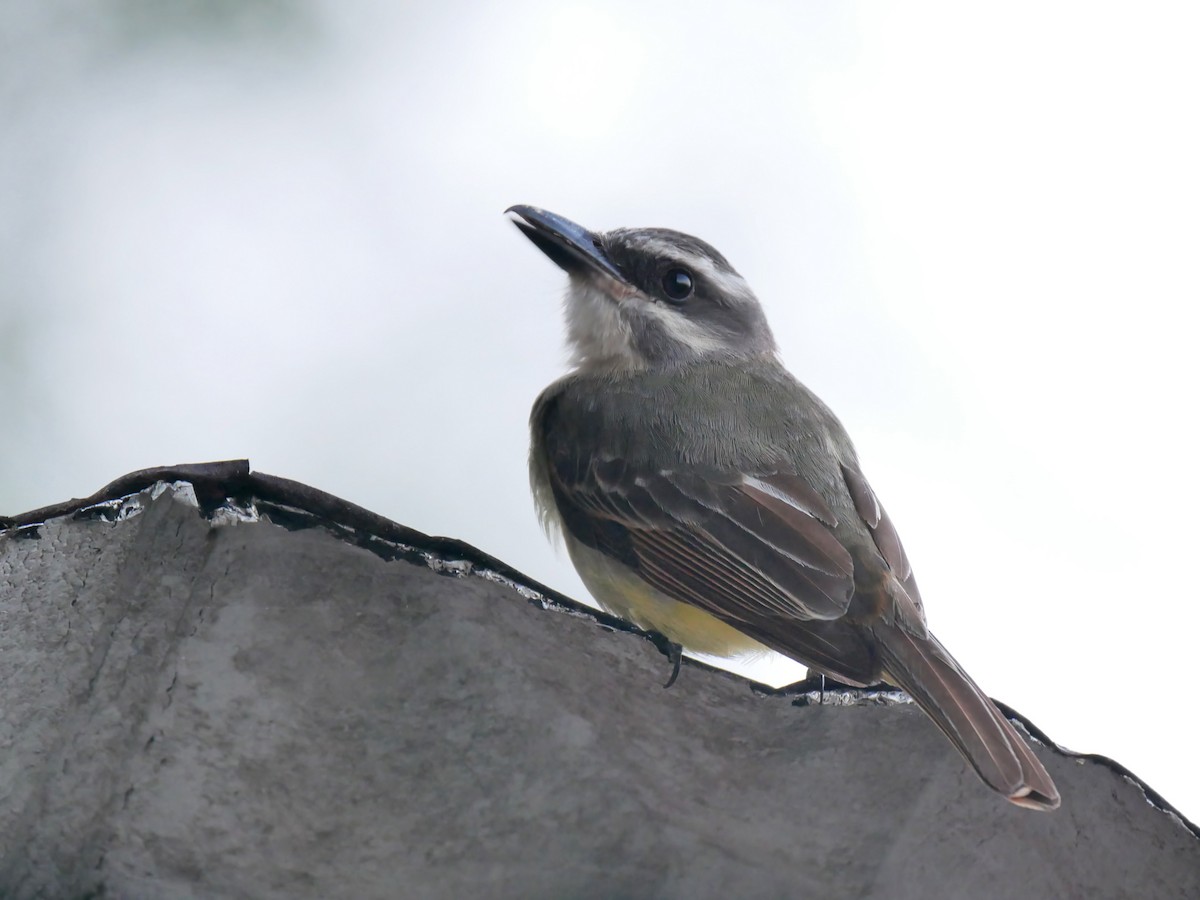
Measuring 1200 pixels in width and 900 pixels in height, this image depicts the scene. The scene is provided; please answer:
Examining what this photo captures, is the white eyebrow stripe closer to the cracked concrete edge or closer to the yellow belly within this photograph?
the yellow belly

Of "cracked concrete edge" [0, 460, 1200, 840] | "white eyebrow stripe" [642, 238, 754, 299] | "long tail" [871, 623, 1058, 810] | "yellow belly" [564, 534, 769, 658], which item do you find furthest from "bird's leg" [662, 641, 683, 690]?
"white eyebrow stripe" [642, 238, 754, 299]

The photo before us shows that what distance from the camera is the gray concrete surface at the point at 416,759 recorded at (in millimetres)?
2334

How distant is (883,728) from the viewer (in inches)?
104

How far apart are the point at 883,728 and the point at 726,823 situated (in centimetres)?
37

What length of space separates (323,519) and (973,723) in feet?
4.20

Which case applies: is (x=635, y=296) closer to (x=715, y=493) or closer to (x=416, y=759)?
(x=715, y=493)

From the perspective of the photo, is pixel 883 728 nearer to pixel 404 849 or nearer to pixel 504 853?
pixel 504 853

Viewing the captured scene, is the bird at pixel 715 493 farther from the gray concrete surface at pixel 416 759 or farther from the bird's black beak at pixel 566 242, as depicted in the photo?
the gray concrete surface at pixel 416 759

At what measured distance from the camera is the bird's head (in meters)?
5.02

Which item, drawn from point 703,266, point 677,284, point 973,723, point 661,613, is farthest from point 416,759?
point 703,266

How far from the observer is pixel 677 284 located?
17.4 ft

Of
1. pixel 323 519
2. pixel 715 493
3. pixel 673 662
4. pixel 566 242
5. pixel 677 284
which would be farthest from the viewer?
pixel 677 284

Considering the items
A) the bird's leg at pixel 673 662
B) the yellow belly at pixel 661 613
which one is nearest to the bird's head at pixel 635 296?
the yellow belly at pixel 661 613

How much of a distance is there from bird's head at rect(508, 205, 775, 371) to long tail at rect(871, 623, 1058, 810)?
2106 millimetres
